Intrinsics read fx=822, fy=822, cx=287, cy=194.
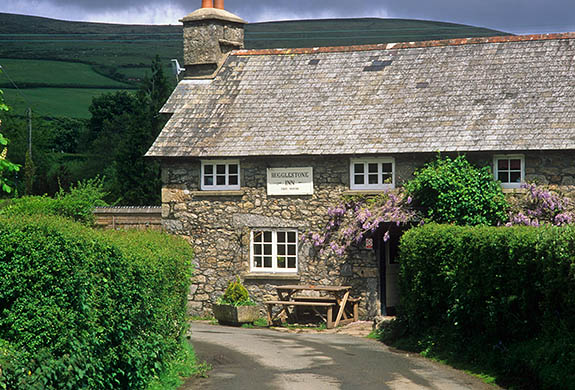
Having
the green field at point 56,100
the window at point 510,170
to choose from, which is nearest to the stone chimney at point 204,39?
the window at point 510,170

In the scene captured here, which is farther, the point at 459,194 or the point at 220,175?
the point at 220,175

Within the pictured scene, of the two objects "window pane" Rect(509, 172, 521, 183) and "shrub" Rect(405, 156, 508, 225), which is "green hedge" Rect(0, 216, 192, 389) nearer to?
"shrub" Rect(405, 156, 508, 225)

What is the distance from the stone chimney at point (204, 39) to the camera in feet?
85.7

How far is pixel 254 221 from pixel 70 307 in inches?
605

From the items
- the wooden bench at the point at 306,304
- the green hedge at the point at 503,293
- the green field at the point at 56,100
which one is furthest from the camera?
the green field at the point at 56,100

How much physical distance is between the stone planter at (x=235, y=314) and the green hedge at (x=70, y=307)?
11560 millimetres

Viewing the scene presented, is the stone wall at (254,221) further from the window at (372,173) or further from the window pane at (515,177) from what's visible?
the window pane at (515,177)

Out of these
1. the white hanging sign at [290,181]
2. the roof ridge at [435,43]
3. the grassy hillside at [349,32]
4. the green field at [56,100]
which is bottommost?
the white hanging sign at [290,181]

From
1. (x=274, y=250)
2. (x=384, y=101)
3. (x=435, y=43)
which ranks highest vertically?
(x=435, y=43)

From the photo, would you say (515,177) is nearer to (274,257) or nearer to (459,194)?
(459,194)

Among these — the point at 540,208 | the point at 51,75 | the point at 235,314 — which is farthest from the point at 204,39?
the point at 51,75

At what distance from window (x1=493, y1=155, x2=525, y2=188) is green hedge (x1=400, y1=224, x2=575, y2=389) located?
504cm

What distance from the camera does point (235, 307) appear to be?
2269cm

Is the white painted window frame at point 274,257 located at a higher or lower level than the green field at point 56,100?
lower
